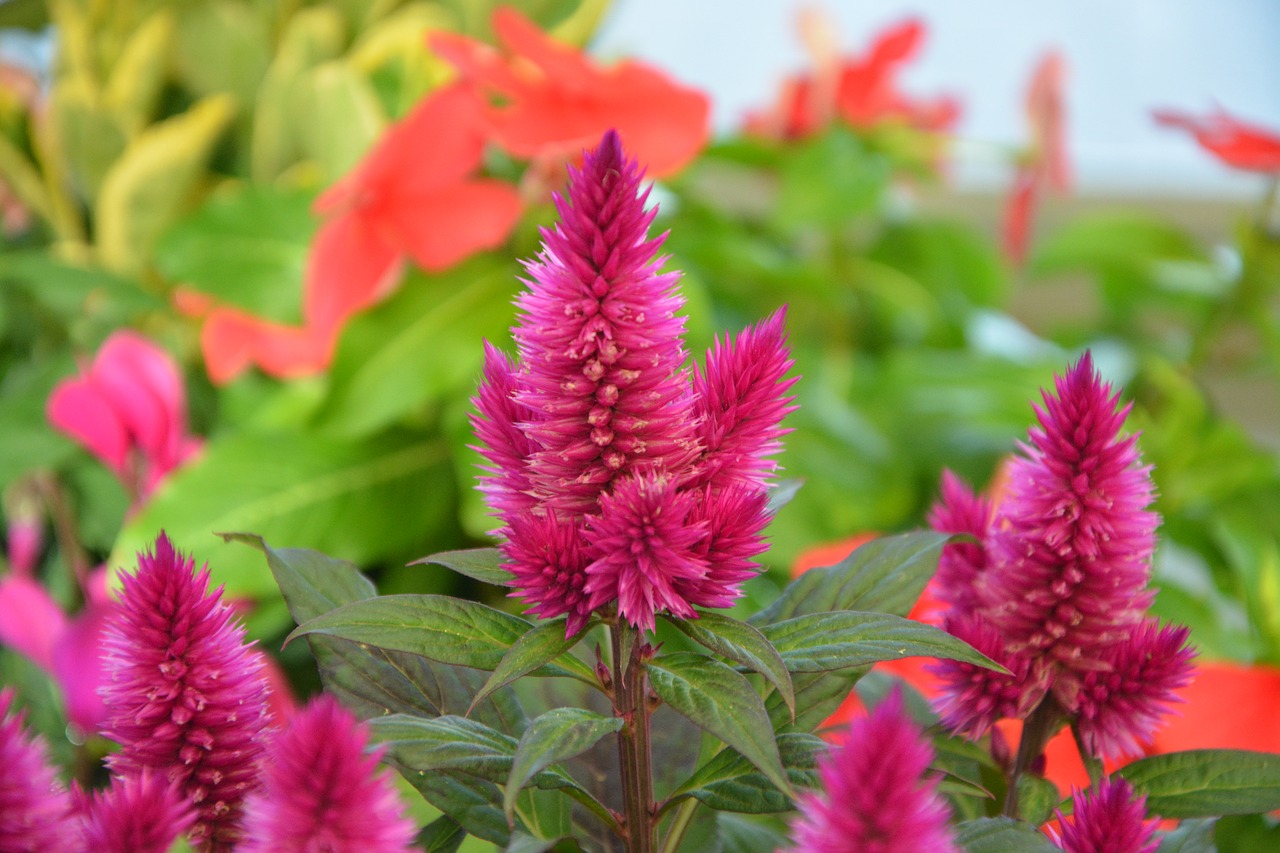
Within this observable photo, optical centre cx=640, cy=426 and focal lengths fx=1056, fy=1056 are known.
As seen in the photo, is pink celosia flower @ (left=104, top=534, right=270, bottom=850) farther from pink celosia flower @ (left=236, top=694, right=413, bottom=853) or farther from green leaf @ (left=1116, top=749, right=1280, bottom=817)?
green leaf @ (left=1116, top=749, right=1280, bottom=817)

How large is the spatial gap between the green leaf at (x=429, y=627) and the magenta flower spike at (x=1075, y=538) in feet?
0.38

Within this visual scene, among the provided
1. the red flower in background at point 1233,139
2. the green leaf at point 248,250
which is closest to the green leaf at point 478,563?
the green leaf at point 248,250

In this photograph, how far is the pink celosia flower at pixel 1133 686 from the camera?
249mm

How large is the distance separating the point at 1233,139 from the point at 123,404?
2.70 ft

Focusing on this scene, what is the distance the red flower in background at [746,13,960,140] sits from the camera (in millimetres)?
1102

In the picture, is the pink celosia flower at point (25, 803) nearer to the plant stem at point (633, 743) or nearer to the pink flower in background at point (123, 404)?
the plant stem at point (633, 743)

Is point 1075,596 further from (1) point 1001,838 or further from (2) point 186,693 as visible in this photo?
(2) point 186,693

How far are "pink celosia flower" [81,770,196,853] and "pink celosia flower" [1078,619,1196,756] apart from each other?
20 centimetres

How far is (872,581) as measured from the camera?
0.27 metres

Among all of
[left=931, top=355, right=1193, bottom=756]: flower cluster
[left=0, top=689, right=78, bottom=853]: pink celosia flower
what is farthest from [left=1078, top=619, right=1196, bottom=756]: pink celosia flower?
[left=0, top=689, right=78, bottom=853]: pink celosia flower

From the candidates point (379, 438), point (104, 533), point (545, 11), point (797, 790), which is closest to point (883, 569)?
point (797, 790)

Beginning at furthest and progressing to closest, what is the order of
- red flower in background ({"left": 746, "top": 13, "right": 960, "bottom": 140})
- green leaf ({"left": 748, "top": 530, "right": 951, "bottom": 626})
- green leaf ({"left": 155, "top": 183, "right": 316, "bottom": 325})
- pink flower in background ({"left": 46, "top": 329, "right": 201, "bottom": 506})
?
red flower in background ({"left": 746, "top": 13, "right": 960, "bottom": 140}) < green leaf ({"left": 155, "top": 183, "right": 316, "bottom": 325}) < pink flower in background ({"left": 46, "top": 329, "right": 201, "bottom": 506}) < green leaf ({"left": 748, "top": 530, "right": 951, "bottom": 626})

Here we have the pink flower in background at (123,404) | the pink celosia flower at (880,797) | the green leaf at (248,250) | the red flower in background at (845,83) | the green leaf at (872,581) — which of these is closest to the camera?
the pink celosia flower at (880,797)

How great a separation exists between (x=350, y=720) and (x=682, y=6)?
1943mm
